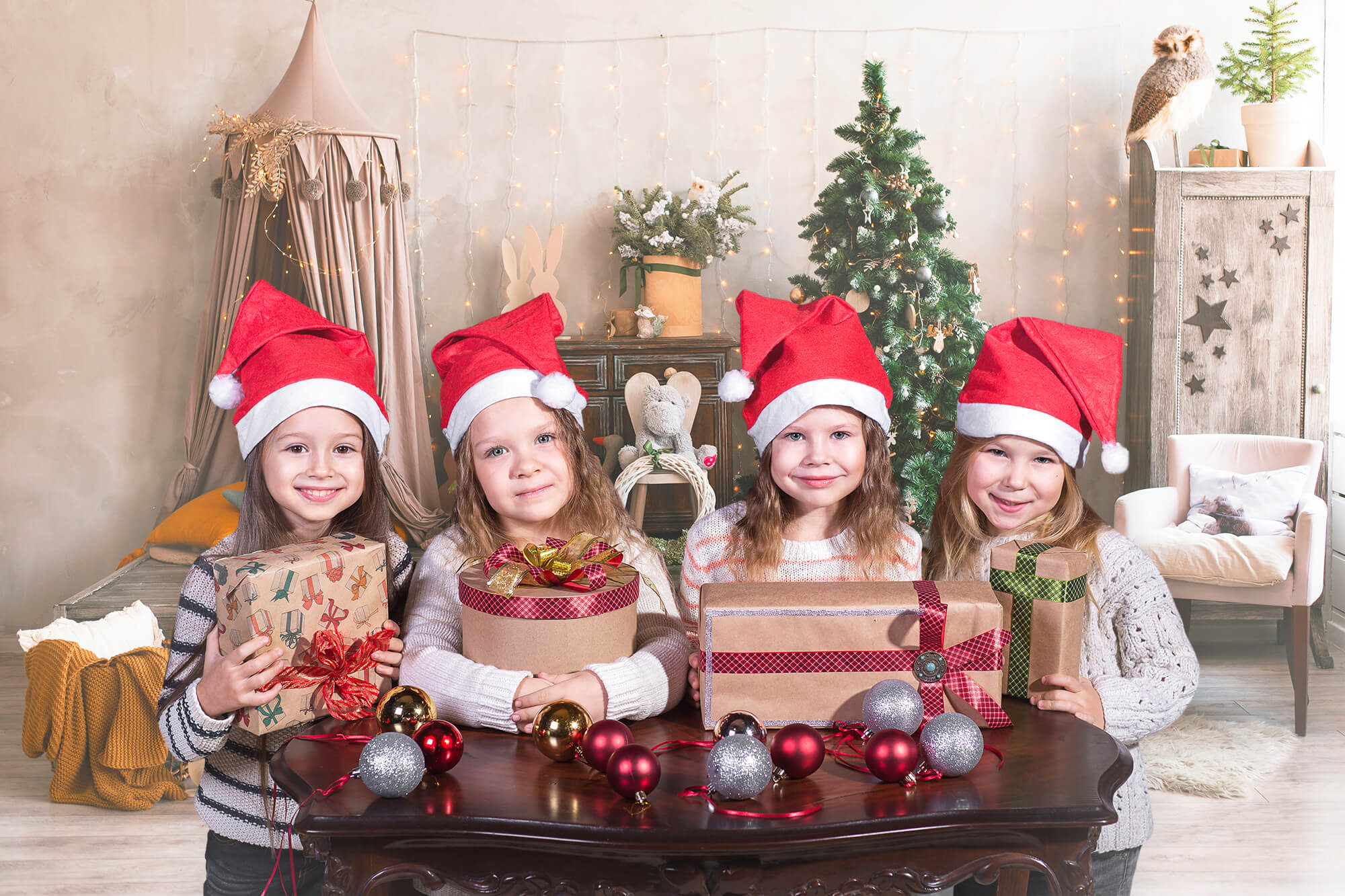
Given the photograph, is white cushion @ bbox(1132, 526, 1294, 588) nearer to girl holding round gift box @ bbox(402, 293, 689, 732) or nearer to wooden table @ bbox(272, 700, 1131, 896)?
girl holding round gift box @ bbox(402, 293, 689, 732)

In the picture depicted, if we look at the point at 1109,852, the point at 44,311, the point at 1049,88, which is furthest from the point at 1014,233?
the point at 44,311

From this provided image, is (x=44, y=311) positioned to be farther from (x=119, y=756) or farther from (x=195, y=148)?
(x=119, y=756)

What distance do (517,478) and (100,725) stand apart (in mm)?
2004

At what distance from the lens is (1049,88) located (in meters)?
4.71

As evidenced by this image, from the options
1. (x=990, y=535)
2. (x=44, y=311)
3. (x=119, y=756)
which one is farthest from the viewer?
(x=44, y=311)

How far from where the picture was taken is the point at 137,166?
14.9 feet

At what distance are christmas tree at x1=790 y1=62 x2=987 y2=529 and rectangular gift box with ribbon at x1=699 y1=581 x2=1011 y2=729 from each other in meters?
2.96

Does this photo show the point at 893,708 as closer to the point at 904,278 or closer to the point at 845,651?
the point at 845,651

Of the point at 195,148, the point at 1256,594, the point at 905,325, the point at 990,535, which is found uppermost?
the point at 195,148

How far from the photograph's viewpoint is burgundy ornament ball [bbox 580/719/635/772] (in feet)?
3.54

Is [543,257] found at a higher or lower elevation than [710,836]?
higher

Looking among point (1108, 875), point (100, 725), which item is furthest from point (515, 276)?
point (1108, 875)

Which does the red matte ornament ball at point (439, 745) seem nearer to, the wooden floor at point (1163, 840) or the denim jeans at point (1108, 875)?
the denim jeans at point (1108, 875)

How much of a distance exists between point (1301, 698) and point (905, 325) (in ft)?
6.33
